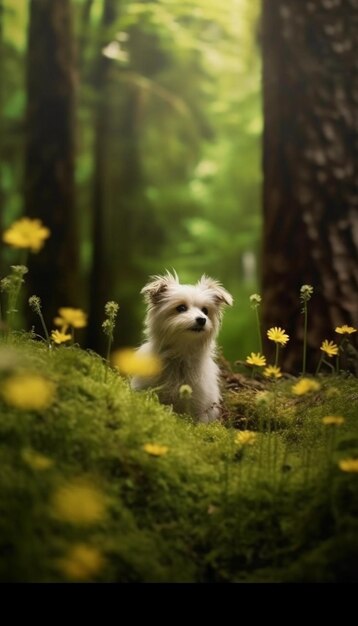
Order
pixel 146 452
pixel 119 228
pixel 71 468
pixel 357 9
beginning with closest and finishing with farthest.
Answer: pixel 71 468
pixel 146 452
pixel 357 9
pixel 119 228

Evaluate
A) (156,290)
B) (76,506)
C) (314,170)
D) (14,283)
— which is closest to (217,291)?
(156,290)

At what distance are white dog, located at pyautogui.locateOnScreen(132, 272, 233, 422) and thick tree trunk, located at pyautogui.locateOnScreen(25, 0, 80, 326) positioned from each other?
296cm

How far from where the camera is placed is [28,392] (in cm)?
175

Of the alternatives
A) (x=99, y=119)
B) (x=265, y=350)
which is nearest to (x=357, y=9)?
(x=265, y=350)

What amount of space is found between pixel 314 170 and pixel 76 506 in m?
3.68

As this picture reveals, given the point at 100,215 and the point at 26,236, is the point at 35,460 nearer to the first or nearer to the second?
the point at 26,236

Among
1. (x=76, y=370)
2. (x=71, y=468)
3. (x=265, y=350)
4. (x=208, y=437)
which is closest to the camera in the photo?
(x=71, y=468)

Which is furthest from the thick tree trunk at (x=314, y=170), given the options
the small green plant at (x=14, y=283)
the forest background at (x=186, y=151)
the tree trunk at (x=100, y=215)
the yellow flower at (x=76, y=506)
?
the tree trunk at (x=100, y=215)

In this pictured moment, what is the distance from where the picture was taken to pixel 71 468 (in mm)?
1843

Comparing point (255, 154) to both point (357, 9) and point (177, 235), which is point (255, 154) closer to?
point (177, 235)

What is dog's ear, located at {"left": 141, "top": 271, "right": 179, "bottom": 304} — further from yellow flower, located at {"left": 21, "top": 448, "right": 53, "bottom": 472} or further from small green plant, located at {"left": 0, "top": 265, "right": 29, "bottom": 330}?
yellow flower, located at {"left": 21, "top": 448, "right": 53, "bottom": 472}

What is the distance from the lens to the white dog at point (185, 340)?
3588 millimetres

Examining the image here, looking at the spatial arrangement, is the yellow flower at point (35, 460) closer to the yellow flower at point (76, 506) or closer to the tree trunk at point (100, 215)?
the yellow flower at point (76, 506)

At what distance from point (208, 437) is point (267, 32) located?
3.62 meters
